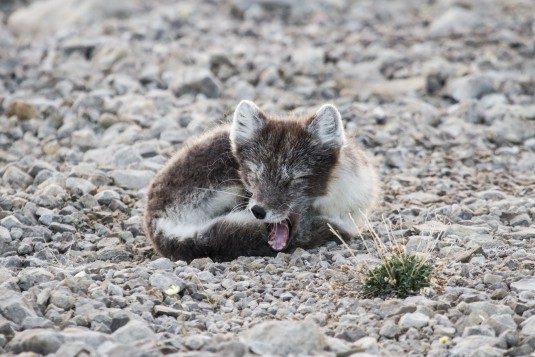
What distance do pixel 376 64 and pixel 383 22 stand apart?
3.37m

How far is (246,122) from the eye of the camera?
24.0 ft

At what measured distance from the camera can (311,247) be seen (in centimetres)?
743

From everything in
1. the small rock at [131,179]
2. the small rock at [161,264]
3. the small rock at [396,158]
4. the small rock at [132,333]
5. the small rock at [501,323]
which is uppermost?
the small rock at [132,333]

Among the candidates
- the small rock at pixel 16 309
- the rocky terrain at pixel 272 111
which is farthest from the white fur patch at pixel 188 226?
the small rock at pixel 16 309

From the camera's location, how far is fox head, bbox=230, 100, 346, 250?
7168mm

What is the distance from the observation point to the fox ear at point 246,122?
7.31 m

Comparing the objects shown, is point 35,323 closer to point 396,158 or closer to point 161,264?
point 161,264

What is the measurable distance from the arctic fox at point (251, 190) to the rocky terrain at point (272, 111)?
9.9 inches

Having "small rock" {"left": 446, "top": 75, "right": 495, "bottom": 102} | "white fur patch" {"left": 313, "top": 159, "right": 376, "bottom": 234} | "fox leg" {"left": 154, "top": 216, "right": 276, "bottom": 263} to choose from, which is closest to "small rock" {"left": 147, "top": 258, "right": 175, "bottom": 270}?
"fox leg" {"left": 154, "top": 216, "right": 276, "bottom": 263}

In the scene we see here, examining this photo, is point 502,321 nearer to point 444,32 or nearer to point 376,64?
point 376,64

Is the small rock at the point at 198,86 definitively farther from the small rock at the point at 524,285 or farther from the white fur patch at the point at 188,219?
the small rock at the point at 524,285

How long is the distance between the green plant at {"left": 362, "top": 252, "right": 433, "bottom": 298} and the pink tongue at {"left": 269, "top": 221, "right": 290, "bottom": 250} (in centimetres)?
118

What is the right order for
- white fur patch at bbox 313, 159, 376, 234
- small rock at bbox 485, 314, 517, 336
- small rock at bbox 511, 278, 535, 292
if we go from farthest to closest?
white fur patch at bbox 313, 159, 376, 234 → small rock at bbox 511, 278, 535, 292 → small rock at bbox 485, 314, 517, 336

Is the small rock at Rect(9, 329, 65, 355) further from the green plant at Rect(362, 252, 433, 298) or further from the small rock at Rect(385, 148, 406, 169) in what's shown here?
the small rock at Rect(385, 148, 406, 169)
